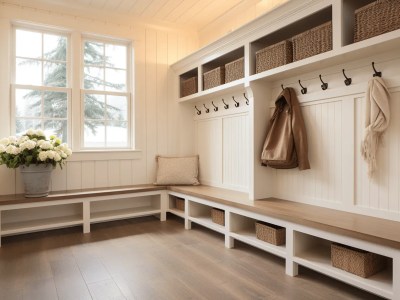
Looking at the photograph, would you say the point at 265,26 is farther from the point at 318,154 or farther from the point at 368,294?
the point at 368,294

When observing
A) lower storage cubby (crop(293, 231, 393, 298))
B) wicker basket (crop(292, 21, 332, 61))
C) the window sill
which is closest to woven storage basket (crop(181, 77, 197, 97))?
the window sill

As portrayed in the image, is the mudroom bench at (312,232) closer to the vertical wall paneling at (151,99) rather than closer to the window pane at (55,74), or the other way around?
the vertical wall paneling at (151,99)

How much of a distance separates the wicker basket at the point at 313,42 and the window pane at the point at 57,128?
277 cm

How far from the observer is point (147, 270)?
236 cm

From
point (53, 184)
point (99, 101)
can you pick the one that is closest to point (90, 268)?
point (53, 184)

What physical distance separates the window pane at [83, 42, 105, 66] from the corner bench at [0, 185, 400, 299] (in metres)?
1.65

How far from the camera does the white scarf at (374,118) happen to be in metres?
2.05

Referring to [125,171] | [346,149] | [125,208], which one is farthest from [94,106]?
[346,149]

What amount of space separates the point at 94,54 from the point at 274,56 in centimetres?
240

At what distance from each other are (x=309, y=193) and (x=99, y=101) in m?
2.79

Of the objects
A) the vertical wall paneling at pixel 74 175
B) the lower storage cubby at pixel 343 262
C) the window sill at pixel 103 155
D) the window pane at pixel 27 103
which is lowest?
the lower storage cubby at pixel 343 262

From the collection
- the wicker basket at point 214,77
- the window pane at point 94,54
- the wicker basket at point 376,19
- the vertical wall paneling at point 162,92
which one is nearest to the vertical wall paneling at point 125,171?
the vertical wall paneling at point 162,92

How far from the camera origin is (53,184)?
354cm

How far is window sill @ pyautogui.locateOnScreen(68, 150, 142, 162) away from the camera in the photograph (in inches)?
143
